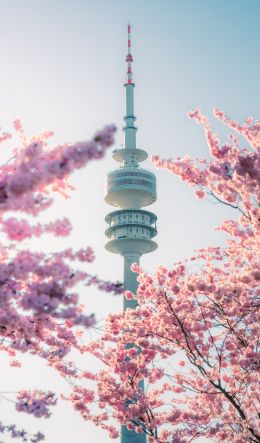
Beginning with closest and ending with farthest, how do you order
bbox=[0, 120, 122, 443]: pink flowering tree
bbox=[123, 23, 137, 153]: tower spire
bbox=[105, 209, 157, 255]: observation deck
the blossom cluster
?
bbox=[0, 120, 122, 443]: pink flowering tree, the blossom cluster, bbox=[105, 209, 157, 255]: observation deck, bbox=[123, 23, 137, 153]: tower spire

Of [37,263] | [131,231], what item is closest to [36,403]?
[37,263]

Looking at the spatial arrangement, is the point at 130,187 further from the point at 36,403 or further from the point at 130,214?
the point at 36,403

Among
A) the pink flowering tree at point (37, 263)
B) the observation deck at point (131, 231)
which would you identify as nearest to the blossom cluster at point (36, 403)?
the pink flowering tree at point (37, 263)

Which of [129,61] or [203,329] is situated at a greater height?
[129,61]

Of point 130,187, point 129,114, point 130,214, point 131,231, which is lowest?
point 131,231

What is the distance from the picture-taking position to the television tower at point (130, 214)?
60.5 metres

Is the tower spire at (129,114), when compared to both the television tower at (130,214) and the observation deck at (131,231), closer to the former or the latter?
the television tower at (130,214)

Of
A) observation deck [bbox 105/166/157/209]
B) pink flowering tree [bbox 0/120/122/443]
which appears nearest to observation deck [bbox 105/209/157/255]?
observation deck [bbox 105/166/157/209]

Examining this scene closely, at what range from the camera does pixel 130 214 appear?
60.9 m

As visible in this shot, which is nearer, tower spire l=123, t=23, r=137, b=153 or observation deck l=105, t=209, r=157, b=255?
observation deck l=105, t=209, r=157, b=255

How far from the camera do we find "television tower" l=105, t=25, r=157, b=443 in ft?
199

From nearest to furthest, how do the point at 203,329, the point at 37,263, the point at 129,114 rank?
the point at 37,263 < the point at 203,329 < the point at 129,114

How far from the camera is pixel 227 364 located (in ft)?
39.0

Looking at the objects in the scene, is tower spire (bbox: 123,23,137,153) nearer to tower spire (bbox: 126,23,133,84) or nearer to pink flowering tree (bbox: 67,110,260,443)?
tower spire (bbox: 126,23,133,84)
